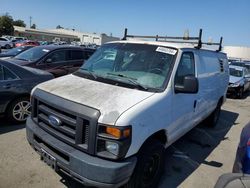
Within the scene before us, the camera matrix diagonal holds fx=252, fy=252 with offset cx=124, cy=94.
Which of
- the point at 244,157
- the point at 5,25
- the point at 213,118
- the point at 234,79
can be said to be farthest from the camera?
the point at 5,25

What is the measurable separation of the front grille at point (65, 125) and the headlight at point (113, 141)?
17 cm

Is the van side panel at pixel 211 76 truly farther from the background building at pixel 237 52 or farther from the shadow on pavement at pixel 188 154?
the background building at pixel 237 52

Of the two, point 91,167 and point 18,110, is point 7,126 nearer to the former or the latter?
point 18,110

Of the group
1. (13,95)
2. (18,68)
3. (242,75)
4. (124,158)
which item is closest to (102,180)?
(124,158)

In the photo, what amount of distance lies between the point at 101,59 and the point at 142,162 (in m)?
2.03

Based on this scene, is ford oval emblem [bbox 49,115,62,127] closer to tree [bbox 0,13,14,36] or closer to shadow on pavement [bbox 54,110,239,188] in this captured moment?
shadow on pavement [bbox 54,110,239,188]

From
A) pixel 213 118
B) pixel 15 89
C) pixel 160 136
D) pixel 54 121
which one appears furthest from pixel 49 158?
pixel 213 118

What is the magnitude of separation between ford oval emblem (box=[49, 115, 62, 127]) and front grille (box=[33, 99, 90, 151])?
0.03 metres

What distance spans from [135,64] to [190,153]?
2375 mm

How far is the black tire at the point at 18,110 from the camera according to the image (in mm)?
5550

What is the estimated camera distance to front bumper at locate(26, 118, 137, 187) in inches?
106

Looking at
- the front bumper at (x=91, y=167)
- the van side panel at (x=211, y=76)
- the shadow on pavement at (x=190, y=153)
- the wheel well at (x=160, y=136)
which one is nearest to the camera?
the front bumper at (x=91, y=167)

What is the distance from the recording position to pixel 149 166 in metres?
3.45

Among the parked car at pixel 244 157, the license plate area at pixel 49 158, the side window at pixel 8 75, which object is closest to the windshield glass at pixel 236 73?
the parked car at pixel 244 157
